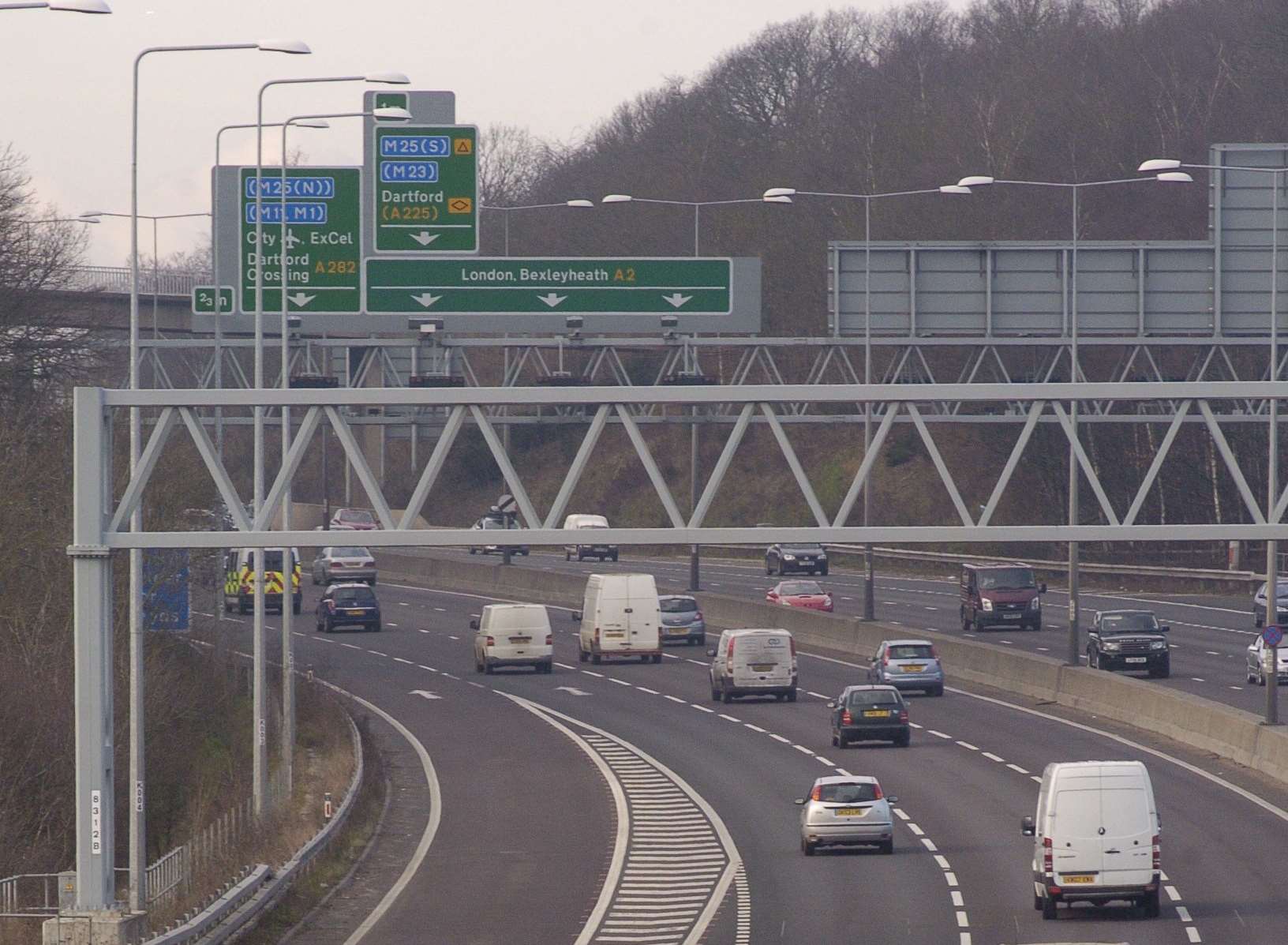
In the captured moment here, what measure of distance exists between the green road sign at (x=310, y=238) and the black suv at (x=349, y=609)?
27.5m

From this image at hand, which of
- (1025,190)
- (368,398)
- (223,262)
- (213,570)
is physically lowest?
(213,570)

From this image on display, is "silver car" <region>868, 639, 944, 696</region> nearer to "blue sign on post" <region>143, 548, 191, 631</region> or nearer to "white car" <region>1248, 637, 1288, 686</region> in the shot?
"white car" <region>1248, 637, 1288, 686</region>

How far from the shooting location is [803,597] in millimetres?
66562

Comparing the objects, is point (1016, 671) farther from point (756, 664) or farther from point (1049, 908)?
point (1049, 908)

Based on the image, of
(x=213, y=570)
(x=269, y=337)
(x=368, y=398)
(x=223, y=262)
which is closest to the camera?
(x=368, y=398)

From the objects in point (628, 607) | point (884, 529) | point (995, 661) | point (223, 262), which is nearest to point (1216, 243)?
point (995, 661)

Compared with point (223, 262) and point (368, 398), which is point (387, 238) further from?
point (368, 398)

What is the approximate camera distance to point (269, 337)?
51688 mm

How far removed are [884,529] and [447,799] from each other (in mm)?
17857

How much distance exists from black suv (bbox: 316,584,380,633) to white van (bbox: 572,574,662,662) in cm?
1145

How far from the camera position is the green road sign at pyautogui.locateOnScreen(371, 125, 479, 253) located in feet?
126

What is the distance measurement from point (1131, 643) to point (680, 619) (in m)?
16.0

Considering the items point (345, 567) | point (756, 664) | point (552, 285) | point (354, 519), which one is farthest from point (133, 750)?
point (354, 519)

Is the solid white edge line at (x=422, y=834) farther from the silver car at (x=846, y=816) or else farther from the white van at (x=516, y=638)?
the silver car at (x=846, y=816)
